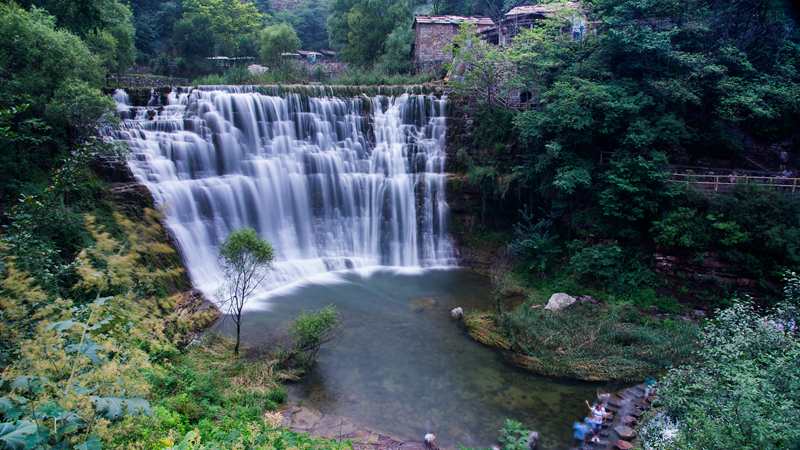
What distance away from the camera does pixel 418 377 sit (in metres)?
10.7

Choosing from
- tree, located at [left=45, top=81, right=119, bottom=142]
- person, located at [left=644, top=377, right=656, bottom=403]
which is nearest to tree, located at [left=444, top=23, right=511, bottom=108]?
person, located at [left=644, top=377, right=656, bottom=403]

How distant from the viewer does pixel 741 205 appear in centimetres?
1318

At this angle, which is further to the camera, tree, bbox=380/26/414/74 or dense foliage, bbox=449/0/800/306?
tree, bbox=380/26/414/74

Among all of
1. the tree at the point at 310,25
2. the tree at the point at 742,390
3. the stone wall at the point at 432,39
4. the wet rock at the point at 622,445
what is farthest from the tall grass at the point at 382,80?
the tree at the point at 310,25

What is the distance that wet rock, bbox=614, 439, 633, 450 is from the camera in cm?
797

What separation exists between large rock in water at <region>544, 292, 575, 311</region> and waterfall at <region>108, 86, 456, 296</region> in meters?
6.06

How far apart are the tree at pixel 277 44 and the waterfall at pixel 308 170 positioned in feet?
47.1

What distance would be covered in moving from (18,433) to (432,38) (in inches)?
1184

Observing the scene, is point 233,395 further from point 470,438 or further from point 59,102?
point 59,102

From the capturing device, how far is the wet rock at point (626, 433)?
830cm

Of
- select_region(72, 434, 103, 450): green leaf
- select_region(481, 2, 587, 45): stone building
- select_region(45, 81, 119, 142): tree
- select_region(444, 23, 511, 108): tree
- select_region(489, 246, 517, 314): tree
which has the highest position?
select_region(481, 2, 587, 45): stone building

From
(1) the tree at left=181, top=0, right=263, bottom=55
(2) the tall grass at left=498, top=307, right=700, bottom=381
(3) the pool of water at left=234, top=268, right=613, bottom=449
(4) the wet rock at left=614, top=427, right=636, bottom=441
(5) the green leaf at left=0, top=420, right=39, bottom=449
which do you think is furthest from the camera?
(1) the tree at left=181, top=0, right=263, bottom=55

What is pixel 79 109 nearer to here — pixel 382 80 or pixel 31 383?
pixel 31 383

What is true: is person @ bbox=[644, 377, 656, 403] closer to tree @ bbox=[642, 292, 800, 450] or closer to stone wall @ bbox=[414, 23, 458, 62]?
tree @ bbox=[642, 292, 800, 450]
